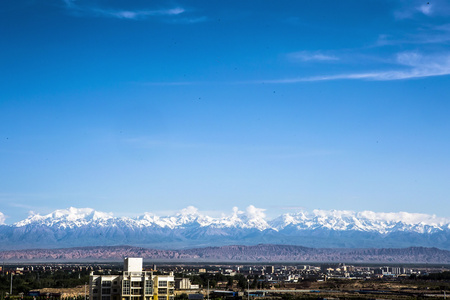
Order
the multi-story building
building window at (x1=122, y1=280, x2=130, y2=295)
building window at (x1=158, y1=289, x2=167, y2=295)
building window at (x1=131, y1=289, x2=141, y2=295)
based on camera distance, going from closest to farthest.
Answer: building window at (x1=122, y1=280, x2=130, y2=295) → the multi-story building → building window at (x1=131, y1=289, x2=141, y2=295) → building window at (x1=158, y1=289, x2=167, y2=295)

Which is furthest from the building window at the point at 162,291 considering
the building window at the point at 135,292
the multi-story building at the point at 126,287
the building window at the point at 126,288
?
the building window at the point at 126,288

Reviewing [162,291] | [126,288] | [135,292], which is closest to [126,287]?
[126,288]

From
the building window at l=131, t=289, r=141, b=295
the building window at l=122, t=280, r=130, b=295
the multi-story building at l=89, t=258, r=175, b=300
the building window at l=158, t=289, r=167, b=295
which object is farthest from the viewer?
the building window at l=158, t=289, r=167, b=295

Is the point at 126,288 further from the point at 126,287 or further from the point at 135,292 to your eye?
the point at 135,292

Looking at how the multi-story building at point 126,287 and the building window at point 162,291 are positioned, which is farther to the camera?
the building window at point 162,291

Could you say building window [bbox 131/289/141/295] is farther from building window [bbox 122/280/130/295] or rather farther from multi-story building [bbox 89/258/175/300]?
building window [bbox 122/280/130/295]

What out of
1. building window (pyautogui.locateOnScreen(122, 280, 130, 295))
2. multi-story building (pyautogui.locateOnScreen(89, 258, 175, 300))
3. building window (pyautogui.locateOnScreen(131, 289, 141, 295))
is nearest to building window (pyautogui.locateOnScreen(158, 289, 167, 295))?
multi-story building (pyautogui.locateOnScreen(89, 258, 175, 300))

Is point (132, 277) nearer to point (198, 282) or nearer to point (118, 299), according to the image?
point (118, 299)

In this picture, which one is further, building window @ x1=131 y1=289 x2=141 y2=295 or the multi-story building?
building window @ x1=131 y1=289 x2=141 y2=295

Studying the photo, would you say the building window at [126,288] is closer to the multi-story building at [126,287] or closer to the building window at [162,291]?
the multi-story building at [126,287]

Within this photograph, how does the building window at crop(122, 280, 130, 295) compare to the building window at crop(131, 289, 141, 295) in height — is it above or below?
above

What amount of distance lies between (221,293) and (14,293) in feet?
135

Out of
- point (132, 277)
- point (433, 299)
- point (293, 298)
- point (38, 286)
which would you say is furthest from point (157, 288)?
point (38, 286)

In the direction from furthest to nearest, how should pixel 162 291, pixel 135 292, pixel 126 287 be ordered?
pixel 162 291 → pixel 135 292 → pixel 126 287
